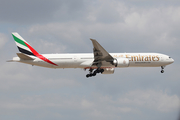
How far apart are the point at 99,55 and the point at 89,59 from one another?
304 centimetres

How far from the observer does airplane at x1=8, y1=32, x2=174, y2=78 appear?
5253 centimetres

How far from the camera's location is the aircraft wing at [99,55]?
50.0 meters

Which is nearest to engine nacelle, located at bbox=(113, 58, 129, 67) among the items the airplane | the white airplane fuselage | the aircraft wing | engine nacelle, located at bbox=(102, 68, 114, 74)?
the airplane

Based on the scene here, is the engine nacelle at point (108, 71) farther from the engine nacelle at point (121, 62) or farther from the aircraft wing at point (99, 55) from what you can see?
the engine nacelle at point (121, 62)

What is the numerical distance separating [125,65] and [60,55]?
13.8m

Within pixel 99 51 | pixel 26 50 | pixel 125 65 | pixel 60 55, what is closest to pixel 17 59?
pixel 26 50

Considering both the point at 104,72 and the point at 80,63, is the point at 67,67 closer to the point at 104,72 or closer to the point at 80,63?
the point at 80,63

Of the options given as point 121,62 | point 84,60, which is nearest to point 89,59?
point 84,60

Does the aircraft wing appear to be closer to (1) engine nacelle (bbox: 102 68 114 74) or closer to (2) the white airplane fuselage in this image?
(2) the white airplane fuselage

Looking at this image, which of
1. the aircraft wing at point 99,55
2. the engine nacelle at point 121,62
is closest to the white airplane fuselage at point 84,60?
the aircraft wing at point 99,55

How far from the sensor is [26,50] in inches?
2188

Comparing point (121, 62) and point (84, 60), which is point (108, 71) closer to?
point (121, 62)

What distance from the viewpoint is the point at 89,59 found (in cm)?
5438

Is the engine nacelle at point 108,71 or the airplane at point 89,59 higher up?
the airplane at point 89,59
